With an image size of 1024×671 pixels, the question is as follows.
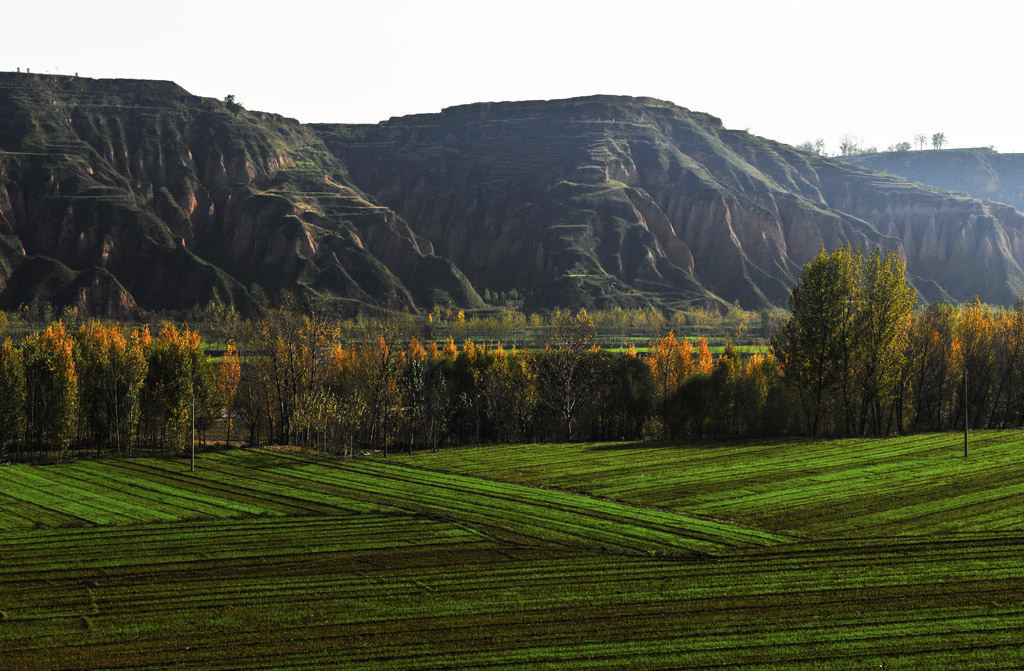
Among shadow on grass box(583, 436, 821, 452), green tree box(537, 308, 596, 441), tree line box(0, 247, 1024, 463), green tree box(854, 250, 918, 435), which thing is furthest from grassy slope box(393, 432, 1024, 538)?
green tree box(537, 308, 596, 441)

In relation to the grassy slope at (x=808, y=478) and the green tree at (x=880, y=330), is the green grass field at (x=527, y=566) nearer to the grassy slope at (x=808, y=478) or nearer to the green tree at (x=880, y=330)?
the grassy slope at (x=808, y=478)

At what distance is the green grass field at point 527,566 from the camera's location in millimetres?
30125

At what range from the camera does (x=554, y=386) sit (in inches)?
3765

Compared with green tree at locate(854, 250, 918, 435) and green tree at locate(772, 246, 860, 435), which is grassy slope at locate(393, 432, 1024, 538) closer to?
green tree at locate(854, 250, 918, 435)

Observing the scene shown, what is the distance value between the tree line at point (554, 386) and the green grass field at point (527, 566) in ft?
47.3

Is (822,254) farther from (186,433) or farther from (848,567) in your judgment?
(186,433)

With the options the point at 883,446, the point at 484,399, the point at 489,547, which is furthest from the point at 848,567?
the point at 484,399

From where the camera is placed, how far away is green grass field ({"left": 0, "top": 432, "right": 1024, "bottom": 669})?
1186 inches

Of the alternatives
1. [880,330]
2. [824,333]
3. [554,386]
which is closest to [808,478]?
[824,333]

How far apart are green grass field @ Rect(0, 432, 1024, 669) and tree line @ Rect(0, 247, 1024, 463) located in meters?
14.4

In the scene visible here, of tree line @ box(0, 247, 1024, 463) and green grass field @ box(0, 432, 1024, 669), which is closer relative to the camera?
green grass field @ box(0, 432, 1024, 669)

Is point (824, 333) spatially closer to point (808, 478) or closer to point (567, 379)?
point (808, 478)

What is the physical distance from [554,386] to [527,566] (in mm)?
55630

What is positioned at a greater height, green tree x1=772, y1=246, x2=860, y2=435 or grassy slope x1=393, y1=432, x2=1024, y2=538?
green tree x1=772, y1=246, x2=860, y2=435
